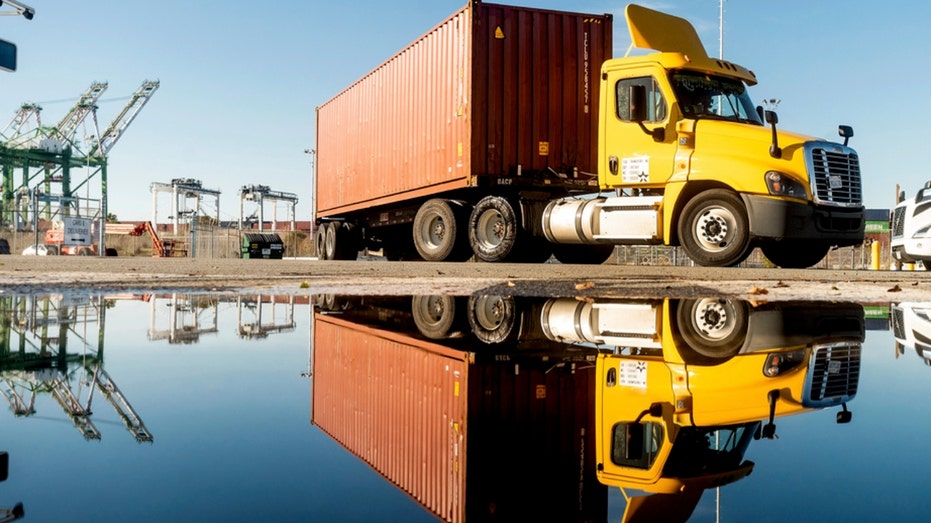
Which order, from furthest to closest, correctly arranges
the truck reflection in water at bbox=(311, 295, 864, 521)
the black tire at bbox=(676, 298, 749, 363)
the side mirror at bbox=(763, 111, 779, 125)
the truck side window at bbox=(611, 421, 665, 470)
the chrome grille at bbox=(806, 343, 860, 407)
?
the side mirror at bbox=(763, 111, 779, 125) < the black tire at bbox=(676, 298, 749, 363) < the chrome grille at bbox=(806, 343, 860, 407) < the truck side window at bbox=(611, 421, 665, 470) < the truck reflection in water at bbox=(311, 295, 864, 521)

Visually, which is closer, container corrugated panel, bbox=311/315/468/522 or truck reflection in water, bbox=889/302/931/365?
container corrugated panel, bbox=311/315/468/522

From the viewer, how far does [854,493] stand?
1.61 metres

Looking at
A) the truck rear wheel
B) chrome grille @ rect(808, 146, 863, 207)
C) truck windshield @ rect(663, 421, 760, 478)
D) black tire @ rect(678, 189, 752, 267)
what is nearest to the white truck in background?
chrome grille @ rect(808, 146, 863, 207)

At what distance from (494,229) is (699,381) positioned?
11524 millimetres

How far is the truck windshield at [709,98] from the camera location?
1142 cm

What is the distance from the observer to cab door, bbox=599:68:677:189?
11.5 metres

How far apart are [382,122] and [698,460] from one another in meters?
16.6

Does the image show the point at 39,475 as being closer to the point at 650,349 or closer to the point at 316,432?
the point at 316,432

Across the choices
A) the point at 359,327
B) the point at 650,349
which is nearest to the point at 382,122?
the point at 359,327

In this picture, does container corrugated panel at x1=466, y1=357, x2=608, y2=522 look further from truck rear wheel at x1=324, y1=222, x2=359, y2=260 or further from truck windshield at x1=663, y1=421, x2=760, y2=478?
truck rear wheel at x1=324, y1=222, x2=359, y2=260

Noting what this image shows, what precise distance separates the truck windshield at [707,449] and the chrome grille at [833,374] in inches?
23.0

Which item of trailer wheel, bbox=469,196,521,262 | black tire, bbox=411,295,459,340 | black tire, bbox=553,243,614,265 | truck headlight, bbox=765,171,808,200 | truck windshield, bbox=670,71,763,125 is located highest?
truck windshield, bbox=670,71,763,125

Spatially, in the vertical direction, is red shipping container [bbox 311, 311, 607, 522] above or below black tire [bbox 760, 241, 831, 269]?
below

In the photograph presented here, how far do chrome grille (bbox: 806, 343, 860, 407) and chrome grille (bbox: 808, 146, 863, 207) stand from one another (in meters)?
7.70
